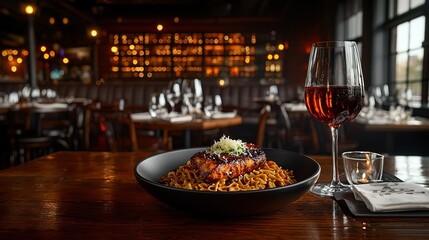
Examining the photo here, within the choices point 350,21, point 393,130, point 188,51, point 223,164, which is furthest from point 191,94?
point 188,51

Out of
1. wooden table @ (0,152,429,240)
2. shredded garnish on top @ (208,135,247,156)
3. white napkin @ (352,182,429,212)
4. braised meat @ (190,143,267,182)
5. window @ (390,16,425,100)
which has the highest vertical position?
window @ (390,16,425,100)

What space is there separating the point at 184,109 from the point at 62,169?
7.37 feet

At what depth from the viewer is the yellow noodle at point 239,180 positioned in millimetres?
645

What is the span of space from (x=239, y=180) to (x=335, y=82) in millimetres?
285

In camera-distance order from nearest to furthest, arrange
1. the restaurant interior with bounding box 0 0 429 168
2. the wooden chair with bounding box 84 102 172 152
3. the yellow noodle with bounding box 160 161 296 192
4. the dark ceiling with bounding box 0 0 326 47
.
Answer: the yellow noodle with bounding box 160 161 296 192, the wooden chair with bounding box 84 102 172 152, the restaurant interior with bounding box 0 0 429 168, the dark ceiling with bounding box 0 0 326 47

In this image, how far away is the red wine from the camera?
0.78 m

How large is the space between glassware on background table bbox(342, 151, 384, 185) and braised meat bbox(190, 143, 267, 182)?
21 centimetres

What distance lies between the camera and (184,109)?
10.5ft

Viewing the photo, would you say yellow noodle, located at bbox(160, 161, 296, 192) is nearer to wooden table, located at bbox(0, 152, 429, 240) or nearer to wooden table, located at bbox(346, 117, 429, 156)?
wooden table, located at bbox(0, 152, 429, 240)

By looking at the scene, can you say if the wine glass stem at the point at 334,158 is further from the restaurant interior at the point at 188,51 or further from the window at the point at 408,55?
the restaurant interior at the point at 188,51

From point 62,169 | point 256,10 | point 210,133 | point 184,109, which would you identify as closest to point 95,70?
point 256,10

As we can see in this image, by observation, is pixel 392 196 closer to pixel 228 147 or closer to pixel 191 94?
pixel 228 147

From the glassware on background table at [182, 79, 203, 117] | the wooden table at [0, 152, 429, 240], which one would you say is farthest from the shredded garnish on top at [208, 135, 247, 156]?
the glassware on background table at [182, 79, 203, 117]

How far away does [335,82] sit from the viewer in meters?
0.77
